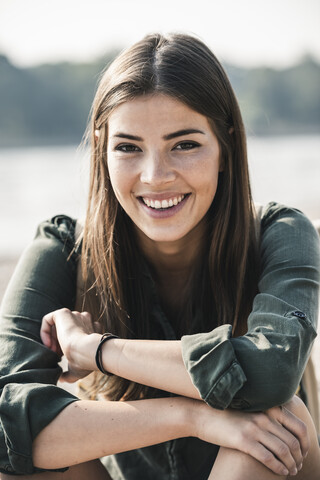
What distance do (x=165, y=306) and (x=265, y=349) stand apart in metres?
0.69

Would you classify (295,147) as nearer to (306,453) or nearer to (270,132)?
(270,132)

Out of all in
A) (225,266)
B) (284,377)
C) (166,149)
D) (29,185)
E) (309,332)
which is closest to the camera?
(284,377)

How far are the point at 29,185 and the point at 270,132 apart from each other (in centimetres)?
2757

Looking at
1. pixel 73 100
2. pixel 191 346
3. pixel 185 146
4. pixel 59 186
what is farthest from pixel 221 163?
pixel 73 100

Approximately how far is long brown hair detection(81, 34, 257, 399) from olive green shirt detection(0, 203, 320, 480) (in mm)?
78

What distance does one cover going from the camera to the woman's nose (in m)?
2.04

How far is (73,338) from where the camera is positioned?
2.02 metres

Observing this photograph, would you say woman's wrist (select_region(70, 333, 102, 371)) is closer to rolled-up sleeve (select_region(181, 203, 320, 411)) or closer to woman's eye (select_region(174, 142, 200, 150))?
rolled-up sleeve (select_region(181, 203, 320, 411))

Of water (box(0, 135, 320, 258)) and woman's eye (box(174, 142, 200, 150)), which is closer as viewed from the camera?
Result: woman's eye (box(174, 142, 200, 150))

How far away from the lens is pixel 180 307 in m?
2.37

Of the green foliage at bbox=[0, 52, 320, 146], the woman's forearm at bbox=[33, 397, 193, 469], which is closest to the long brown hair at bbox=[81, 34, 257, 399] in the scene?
the woman's forearm at bbox=[33, 397, 193, 469]

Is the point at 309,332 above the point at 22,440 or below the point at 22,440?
above

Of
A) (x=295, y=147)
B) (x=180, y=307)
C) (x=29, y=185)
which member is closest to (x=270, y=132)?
(x=295, y=147)

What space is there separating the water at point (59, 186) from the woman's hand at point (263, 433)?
4207mm
